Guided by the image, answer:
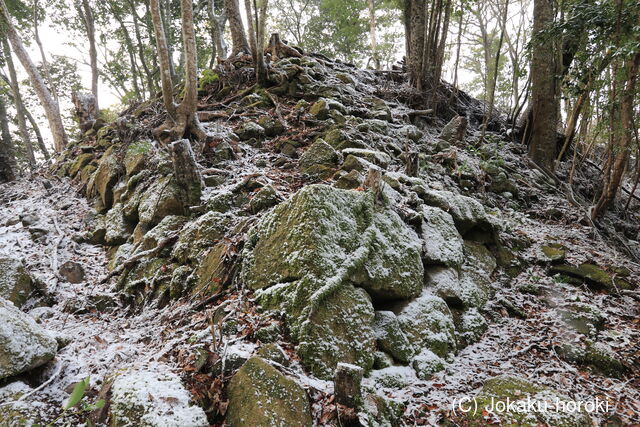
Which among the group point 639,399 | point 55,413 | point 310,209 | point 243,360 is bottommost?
point 639,399

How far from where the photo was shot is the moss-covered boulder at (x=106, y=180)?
252 inches

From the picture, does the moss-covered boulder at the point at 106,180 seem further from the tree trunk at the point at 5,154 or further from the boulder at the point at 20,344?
the boulder at the point at 20,344

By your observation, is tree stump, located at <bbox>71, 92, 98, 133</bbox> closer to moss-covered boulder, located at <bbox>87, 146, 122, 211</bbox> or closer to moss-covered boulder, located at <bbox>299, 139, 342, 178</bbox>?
moss-covered boulder, located at <bbox>87, 146, 122, 211</bbox>

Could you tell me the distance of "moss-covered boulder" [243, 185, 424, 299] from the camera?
346 cm

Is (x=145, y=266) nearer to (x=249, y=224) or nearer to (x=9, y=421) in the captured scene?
(x=249, y=224)

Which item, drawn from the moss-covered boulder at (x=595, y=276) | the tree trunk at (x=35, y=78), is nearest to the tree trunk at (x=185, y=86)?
the tree trunk at (x=35, y=78)

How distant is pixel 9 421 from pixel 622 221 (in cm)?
1002

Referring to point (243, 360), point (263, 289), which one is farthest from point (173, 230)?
point (243, 360)

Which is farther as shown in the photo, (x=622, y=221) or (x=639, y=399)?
(x=622, y=221)

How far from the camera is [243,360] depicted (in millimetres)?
2773

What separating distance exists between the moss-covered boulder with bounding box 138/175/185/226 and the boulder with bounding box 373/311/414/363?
3.45 meters

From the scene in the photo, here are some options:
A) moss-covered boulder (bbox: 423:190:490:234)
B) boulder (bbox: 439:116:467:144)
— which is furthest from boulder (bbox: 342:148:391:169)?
boulder (bbox: 439:116:467:144)

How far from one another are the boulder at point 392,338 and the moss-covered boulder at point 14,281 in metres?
4.39

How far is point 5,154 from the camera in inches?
325
